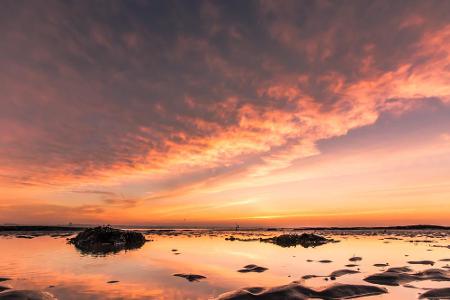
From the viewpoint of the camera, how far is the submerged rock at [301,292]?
13907 mm

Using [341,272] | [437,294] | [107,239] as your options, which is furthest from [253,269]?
[107,239]

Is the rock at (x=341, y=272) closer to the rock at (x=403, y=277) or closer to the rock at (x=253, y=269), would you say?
the rock at (x=403, y=277)

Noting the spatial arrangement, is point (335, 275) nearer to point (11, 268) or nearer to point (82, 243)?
point (11, 268)

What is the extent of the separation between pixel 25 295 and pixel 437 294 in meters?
16.5

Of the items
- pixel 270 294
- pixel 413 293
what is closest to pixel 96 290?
pixel 270 294

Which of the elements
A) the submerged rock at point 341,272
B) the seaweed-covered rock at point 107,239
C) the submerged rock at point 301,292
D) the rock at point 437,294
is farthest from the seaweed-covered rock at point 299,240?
the rock at point 437,294

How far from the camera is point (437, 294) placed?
1420 centimetres

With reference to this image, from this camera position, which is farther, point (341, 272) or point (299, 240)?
point (299, 240)

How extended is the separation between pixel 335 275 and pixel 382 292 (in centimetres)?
466

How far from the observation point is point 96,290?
15516 mm

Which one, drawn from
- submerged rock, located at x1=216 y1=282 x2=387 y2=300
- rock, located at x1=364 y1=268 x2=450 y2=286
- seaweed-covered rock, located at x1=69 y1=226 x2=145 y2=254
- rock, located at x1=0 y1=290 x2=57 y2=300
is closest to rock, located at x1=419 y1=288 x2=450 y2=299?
submerged rock, located at x1=216 y1=282 x2=387 y2=300

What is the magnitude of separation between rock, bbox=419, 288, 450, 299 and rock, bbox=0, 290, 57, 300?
49.2ft

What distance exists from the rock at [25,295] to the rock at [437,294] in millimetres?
15004

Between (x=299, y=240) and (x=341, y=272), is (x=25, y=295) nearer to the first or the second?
(x=341, y=272)
